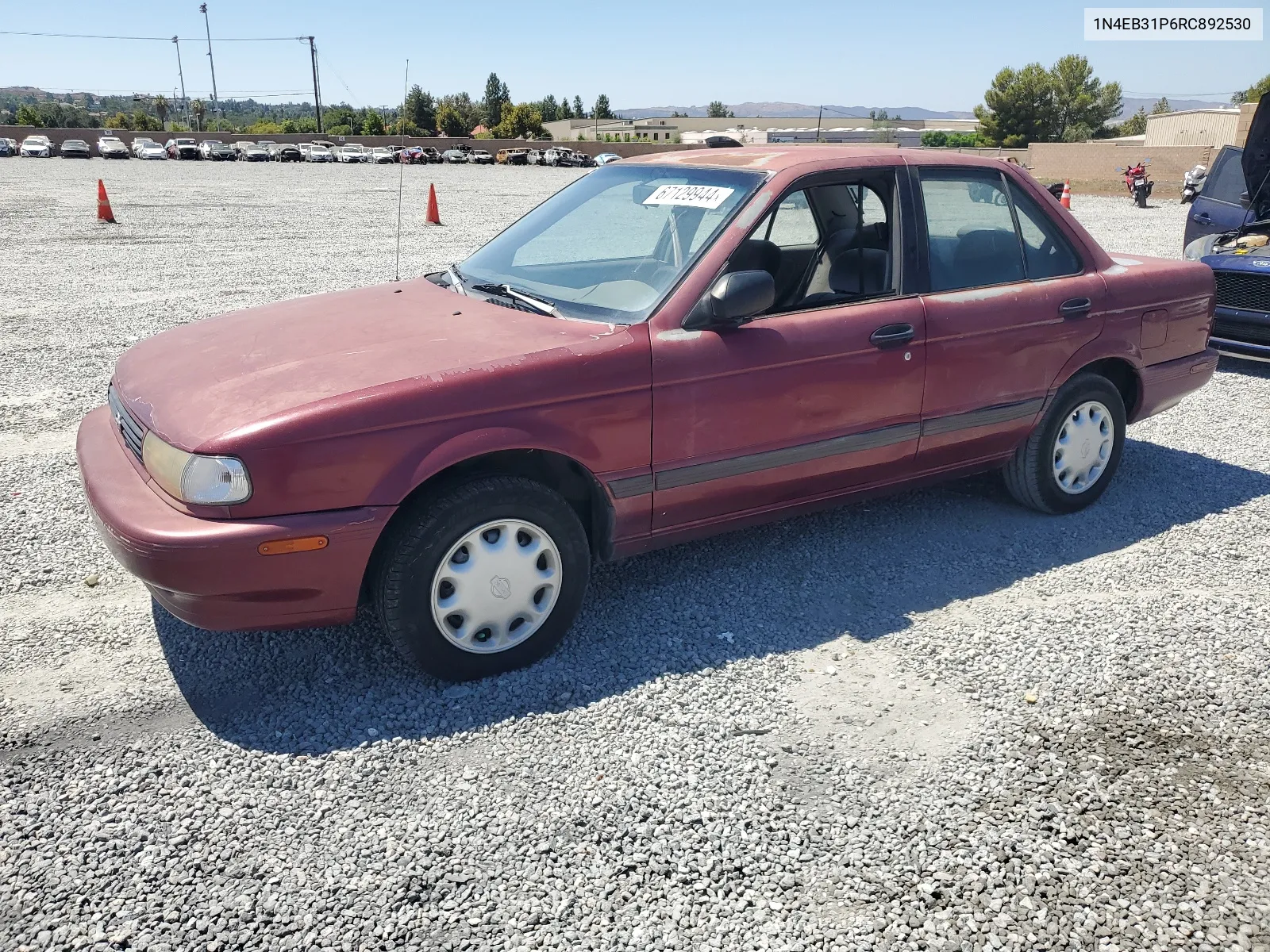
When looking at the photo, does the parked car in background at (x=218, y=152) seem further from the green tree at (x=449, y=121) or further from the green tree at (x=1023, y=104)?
the green tree at (x=1023, y=104)

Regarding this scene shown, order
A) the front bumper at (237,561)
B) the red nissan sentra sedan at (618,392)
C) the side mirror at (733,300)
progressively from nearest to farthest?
the front bumper at (237,561)
the red nissan sentra sedan at (618,392)
the side mirror at (733,300)

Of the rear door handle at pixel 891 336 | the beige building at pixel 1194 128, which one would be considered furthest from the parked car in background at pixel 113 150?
the rear door handle at pixel 891 336

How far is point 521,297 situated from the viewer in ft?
12.8

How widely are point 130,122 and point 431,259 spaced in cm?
11924

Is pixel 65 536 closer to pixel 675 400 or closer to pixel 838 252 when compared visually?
pixel 675 400

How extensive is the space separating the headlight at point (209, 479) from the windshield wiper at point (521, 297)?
1320mm

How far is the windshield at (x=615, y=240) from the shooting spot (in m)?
3.74

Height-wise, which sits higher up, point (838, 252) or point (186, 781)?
point (838, 252)

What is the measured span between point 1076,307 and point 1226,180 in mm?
6586

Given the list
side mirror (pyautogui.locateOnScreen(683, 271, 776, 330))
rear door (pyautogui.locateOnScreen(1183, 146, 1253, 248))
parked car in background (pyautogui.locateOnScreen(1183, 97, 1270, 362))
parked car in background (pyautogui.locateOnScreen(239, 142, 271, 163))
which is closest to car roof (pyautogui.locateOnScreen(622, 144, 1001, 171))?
side mirror (pyautogui.locateOnScreen(683, 271, 776, 330))

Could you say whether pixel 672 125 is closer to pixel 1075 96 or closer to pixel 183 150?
pixel 1075 96

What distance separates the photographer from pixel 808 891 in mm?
2504

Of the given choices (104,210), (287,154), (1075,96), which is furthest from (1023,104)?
(104,210)

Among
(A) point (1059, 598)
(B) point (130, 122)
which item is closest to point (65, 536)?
(A) point (1059, 598)
